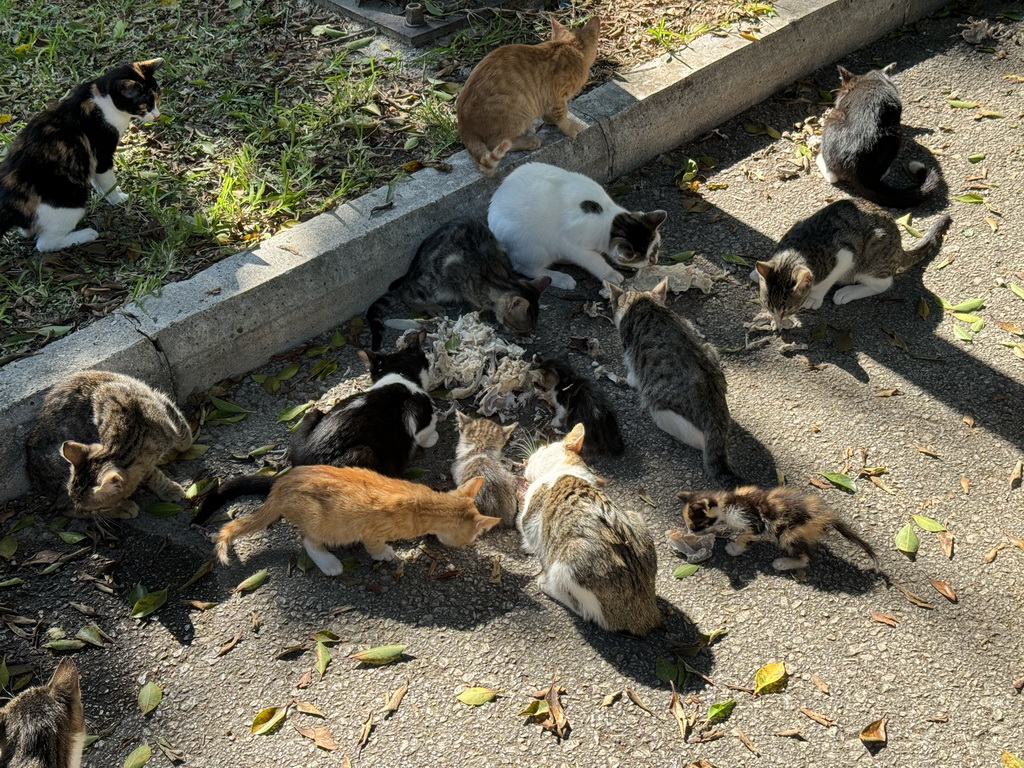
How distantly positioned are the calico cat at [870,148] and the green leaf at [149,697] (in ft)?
16.0

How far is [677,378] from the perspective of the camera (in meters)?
4.20

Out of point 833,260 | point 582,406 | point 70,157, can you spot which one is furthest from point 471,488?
point 70,157

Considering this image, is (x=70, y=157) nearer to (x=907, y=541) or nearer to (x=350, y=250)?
(x=350, y=250)

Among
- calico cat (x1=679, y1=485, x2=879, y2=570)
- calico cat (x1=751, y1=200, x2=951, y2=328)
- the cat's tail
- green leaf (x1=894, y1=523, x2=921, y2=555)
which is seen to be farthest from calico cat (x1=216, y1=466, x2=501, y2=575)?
the cat's tail

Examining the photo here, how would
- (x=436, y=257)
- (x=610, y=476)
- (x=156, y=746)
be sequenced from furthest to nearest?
(x=436, y=257)
(x=610, y=476)
(x=156, y=746)

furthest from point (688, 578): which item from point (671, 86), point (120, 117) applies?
point (120, 117)

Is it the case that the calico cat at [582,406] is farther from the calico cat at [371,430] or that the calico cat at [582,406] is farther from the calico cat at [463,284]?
the calico cat at [371,430]

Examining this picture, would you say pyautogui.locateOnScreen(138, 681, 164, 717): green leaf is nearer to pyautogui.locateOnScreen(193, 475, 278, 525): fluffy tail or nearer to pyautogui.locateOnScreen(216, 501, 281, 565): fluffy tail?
pyautogui.locateOnScreen(216, 501, 281, 565): fluffy tail

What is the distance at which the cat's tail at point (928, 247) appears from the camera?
514 centimetres

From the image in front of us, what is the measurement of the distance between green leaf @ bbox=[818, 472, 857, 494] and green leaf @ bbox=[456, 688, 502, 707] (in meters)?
1.86

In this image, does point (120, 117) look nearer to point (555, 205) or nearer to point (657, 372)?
point (555, 205)

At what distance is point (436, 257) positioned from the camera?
4754mm

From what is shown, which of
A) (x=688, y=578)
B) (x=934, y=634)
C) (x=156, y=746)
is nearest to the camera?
(x=156, y=746)

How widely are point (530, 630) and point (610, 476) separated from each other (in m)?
0.93
